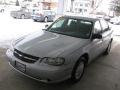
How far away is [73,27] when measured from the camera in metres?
3.96

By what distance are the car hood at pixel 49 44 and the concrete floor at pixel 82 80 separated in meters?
0.68

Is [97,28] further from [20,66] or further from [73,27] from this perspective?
[20,66]

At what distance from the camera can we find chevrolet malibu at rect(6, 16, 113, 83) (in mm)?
2756

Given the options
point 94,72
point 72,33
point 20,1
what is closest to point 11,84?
point 72,33

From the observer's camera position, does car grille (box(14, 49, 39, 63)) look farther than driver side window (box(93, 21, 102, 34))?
No

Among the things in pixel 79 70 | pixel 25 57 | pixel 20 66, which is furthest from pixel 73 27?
pixel 20 66

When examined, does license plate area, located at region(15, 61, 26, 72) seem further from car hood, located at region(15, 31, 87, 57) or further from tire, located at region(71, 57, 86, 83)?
tire, located at region(71, 57, 86, 83)

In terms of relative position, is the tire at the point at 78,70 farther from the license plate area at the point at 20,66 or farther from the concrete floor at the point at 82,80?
the license plate area at the point at 20,66

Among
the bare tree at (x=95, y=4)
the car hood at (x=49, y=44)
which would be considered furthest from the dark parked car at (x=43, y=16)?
the bare tree at (x=95, y=4)

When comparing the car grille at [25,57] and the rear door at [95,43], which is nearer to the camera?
the car grille at [25,57]

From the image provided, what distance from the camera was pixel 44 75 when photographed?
2.69 meters

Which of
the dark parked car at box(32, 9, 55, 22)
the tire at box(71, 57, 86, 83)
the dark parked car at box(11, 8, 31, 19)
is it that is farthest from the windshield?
the dark parked car at box(11, 8, 31, 19)

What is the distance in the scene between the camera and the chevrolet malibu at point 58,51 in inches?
108

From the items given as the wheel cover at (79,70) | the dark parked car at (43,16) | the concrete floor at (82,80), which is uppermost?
the dark parked car at (43,16)
